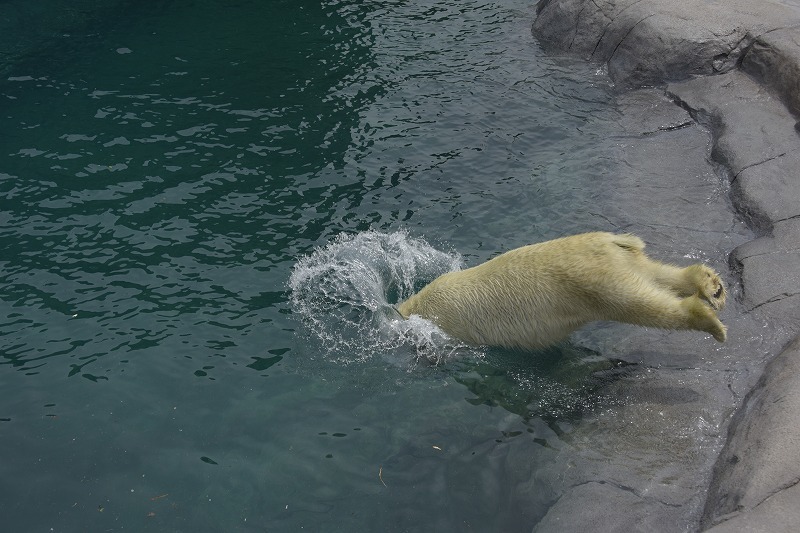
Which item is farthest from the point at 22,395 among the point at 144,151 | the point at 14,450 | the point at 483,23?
the point at 483,23

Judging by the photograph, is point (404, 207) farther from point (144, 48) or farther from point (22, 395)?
point (144, 48)

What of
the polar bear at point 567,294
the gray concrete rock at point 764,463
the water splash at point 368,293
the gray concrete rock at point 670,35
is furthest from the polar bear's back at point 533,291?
the gray concrete rock at point 670,35

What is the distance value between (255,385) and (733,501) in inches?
161

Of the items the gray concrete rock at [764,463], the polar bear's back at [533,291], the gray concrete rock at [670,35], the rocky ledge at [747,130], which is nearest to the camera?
the gray concrete rock at [764,463]

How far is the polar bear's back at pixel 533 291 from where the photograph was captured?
6.31 m

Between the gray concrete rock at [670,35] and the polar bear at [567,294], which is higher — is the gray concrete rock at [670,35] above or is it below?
above

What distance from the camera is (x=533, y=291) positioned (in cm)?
675

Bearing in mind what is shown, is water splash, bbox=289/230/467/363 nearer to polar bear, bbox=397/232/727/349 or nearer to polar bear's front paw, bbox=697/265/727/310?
polar bear, bbox=397/232/727/349

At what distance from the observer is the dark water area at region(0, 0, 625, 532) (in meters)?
6.02

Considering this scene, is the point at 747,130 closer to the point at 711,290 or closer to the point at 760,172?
the point at 760,172

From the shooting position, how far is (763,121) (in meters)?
9.41

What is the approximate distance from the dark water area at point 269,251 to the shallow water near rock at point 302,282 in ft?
0.10

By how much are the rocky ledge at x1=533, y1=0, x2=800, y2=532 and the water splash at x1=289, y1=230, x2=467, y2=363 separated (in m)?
2.81

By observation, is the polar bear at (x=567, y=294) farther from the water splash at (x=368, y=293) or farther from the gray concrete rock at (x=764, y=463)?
the gray concrete rock at (x=764, y=463)
